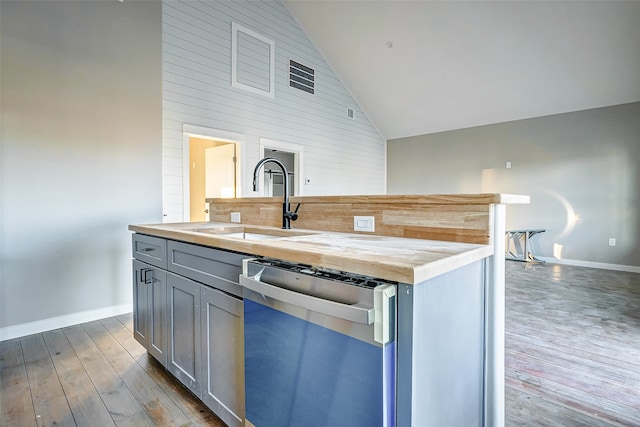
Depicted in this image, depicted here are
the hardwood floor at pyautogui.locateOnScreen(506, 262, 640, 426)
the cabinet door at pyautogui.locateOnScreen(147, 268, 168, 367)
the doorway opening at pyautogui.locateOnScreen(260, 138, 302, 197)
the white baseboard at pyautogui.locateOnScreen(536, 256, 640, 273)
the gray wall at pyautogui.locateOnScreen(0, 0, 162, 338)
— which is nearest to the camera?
the hardwood floor at pyautogui.locateOnScreen(506, 262, 640, 426)

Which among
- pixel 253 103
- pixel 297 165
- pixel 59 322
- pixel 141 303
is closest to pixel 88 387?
pixel 141 303

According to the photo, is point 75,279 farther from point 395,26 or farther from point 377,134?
point 377,134

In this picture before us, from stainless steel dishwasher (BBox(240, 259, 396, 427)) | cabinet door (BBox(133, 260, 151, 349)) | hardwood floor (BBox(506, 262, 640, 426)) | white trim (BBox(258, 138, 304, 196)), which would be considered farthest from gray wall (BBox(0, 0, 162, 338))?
hardwood floor (BBox(506, 262, 640, 426))

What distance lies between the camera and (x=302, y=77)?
5699 mm

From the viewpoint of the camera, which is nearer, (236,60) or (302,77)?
(236,60)

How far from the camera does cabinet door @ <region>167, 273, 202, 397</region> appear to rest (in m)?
1.64

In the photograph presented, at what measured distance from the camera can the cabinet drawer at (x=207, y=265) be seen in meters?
1.39

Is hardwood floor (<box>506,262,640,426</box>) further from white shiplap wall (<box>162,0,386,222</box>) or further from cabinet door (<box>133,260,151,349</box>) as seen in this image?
white shiplap wall (<box>162,0,386,222</box>)

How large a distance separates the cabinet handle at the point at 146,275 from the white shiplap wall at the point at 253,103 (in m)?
1.79

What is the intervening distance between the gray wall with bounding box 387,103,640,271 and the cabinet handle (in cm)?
646

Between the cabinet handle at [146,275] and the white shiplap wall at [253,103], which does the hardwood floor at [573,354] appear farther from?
the white shiplap wall at [253,103]

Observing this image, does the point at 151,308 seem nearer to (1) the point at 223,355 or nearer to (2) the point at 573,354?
(1) the point at 223,355

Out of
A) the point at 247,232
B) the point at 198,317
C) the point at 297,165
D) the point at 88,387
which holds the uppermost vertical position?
the point at 297,165

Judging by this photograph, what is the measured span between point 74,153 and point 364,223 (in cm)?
284
